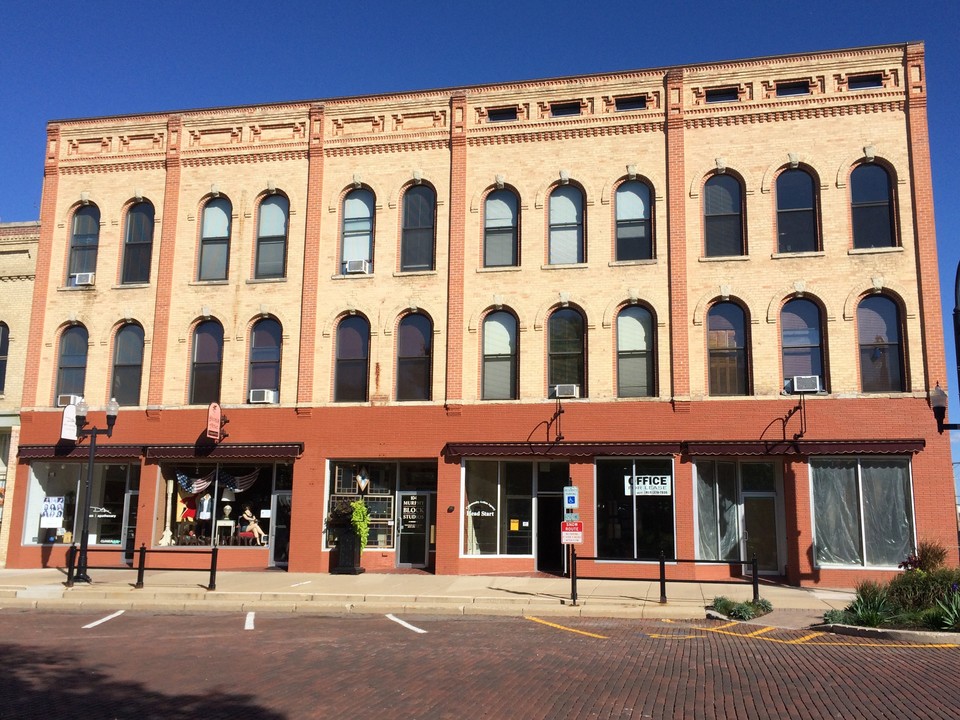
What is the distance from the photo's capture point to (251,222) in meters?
24.6

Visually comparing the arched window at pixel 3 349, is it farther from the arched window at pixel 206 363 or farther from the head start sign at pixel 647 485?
the head start sign at pixel 647 485

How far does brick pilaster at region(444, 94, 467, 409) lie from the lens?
22.6 metres

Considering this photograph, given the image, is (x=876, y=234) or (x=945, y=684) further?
(x=876, y=234)

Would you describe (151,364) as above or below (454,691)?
above

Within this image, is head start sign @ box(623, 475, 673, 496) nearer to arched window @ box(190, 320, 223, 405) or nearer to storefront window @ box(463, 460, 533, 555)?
storefront window @ box(463, 460, 533, 555)

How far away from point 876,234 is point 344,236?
1408 centimetres

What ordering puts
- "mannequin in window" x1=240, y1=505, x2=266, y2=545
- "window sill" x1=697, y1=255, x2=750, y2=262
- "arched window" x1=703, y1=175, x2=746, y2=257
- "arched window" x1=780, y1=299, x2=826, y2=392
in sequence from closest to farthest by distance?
"arched window" x1=780, y1=299, x2=826, y2=392, "window sill" x1=697, y1=255, x2=750, y2=262, "arched window" x1=703, y1=175, x2=746, y2=257, "mannequin in window" x1=240, y1=505, x2=266, y2=545

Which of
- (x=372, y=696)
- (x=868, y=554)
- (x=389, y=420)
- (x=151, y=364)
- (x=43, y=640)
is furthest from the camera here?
(x=151, y=364)

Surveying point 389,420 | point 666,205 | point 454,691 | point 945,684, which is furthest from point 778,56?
point 454,691

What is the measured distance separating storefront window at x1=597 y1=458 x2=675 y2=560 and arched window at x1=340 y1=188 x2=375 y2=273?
8821mm

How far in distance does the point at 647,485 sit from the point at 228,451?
1118 centimetres

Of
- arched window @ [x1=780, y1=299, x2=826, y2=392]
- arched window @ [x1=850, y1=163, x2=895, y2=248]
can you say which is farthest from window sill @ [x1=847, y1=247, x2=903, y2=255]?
arched window @ [x1=780, y1=299, x2=826, y2=392]

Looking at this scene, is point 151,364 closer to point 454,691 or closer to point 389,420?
point 389,420

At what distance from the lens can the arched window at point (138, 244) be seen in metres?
25.1
